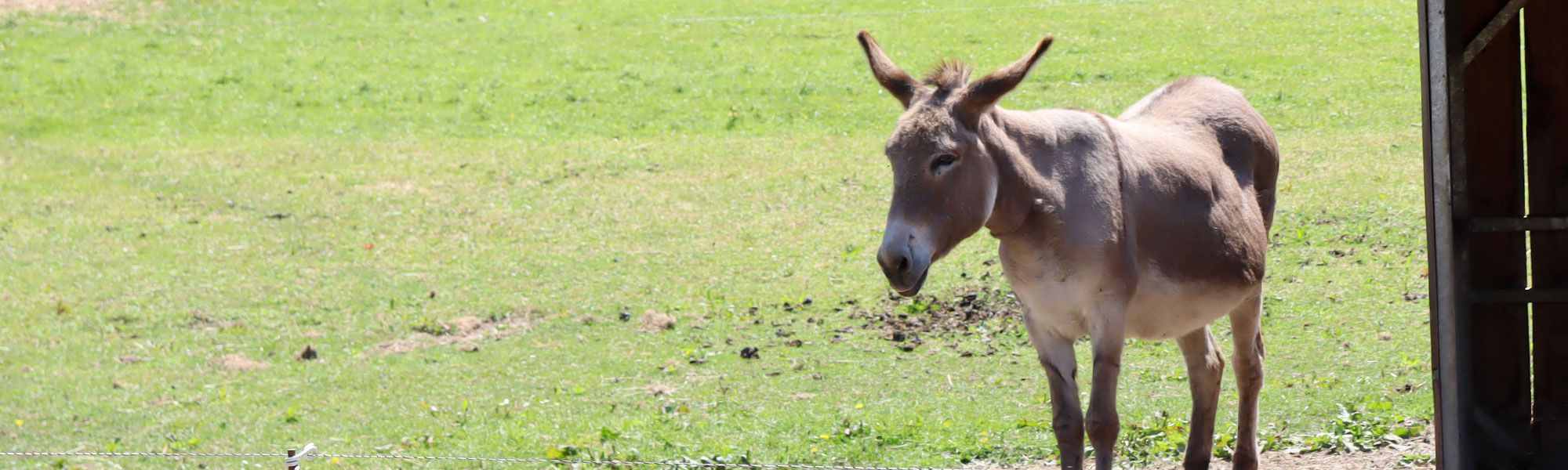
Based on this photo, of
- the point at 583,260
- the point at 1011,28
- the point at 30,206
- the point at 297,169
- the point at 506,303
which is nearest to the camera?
the point at 506,303

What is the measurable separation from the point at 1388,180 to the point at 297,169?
10935mm

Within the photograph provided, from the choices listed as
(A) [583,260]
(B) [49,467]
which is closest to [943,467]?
(B) [49,467]

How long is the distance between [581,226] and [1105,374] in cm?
903

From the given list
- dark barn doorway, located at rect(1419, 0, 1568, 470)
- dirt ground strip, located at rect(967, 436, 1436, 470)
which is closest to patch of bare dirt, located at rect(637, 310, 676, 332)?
dirt ground strip, located at rect(967, 436, 1436, 470)

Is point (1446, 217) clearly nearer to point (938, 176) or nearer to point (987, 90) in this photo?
point (987, 90)

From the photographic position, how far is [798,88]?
18656 mm

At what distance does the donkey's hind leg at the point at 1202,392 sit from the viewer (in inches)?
237

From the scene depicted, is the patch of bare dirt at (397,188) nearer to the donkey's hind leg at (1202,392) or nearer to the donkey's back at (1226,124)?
the donkey's back at (1226,124)

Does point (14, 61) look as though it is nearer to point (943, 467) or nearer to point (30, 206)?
point (30, 206)

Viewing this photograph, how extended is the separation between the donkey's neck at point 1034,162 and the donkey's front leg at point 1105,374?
411 millimetres

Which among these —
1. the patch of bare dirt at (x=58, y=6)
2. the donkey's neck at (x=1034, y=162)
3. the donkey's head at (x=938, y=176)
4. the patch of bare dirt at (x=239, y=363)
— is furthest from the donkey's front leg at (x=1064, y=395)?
the patch of bare dirt at (x=58, y=6)

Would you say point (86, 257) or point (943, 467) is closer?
point (943, 467)

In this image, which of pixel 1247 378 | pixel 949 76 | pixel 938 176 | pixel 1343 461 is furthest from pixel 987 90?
pixel 1343 461

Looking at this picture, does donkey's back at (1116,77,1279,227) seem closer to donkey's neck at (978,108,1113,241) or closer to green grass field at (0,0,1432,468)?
donkey's neck at (978,108,1113,241)
